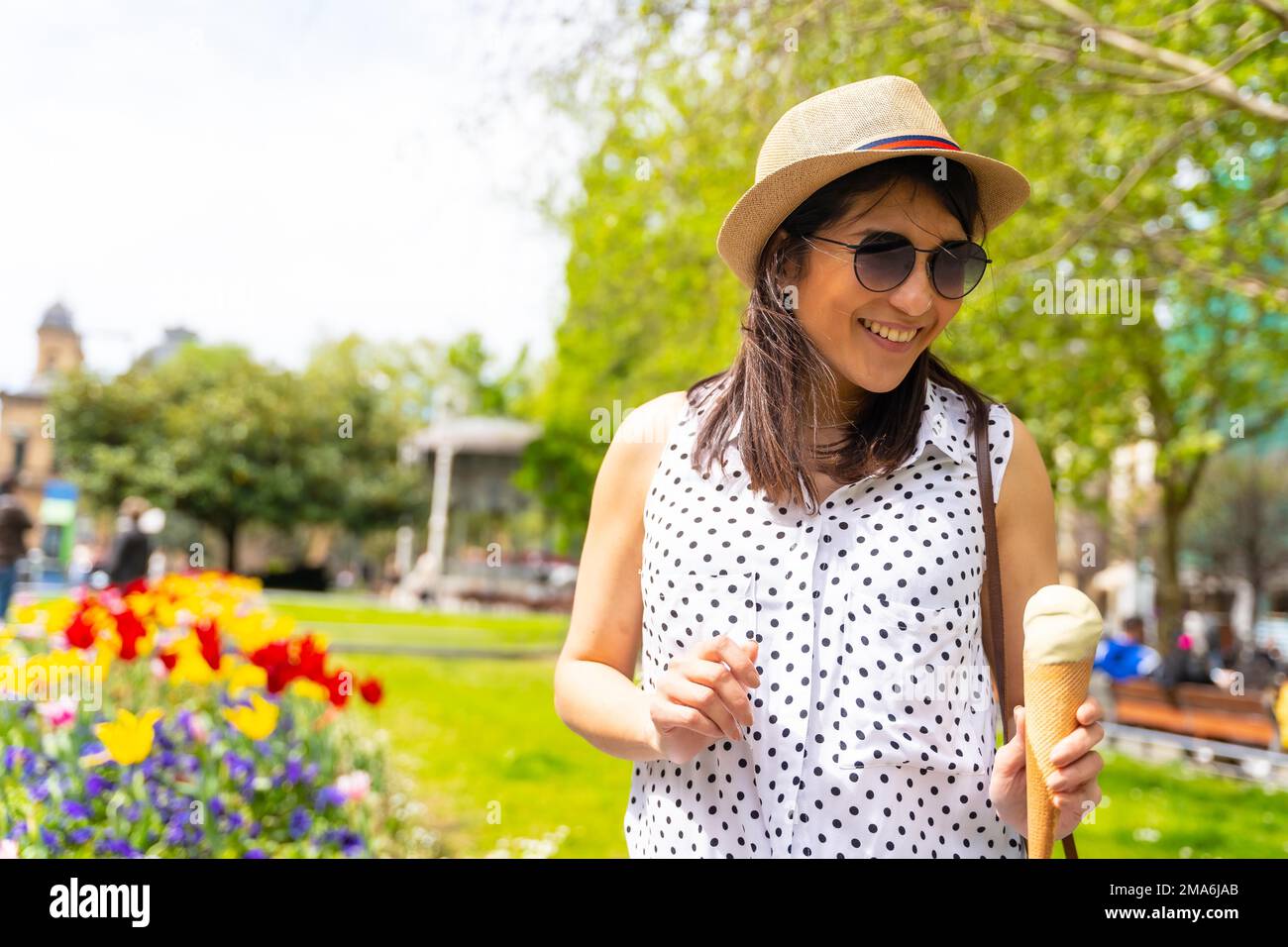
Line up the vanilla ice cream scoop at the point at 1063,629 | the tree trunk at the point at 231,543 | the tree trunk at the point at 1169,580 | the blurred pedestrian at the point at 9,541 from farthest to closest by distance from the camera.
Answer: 1. the tree trunk at the point at 231,543
2. the tree trunk at the point at 1169,580
3. the blurred pedestrian at the point at 9,541
4. the vanilla ice cream scoop at the point at 1063,629

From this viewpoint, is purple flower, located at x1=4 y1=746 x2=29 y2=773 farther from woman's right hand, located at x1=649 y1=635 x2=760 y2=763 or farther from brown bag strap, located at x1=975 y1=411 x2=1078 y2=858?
brown bag strap, located at x1=975 y1=411 x2=1078 y2=858

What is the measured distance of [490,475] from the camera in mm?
30453

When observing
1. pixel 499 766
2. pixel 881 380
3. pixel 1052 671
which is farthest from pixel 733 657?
pixel 499 766

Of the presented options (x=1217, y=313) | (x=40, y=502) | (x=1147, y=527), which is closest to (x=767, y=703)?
(x=1217, y=313)

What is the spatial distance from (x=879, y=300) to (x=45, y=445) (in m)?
31.4

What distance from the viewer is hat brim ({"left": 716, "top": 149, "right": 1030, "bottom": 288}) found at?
1541 mm

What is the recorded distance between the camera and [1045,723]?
1.32 m

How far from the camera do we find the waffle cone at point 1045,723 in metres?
1.29

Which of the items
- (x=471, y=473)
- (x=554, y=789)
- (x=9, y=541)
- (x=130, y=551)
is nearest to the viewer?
(x=554, y=789)

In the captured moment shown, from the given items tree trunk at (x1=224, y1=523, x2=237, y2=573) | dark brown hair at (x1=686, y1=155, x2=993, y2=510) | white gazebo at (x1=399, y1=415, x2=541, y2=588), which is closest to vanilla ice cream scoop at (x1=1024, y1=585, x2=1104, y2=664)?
dark brown hair at (x1=686, y1=155, x2=993, y2=510)

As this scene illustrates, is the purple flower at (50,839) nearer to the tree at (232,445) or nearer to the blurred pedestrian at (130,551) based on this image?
the blurred pedestrian at (130,551)

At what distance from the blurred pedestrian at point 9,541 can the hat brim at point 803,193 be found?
9159 millimetres

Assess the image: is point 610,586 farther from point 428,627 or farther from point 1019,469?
point 428,627

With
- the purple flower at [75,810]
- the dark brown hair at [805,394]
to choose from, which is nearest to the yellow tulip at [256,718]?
the purple flower at [75,810]
